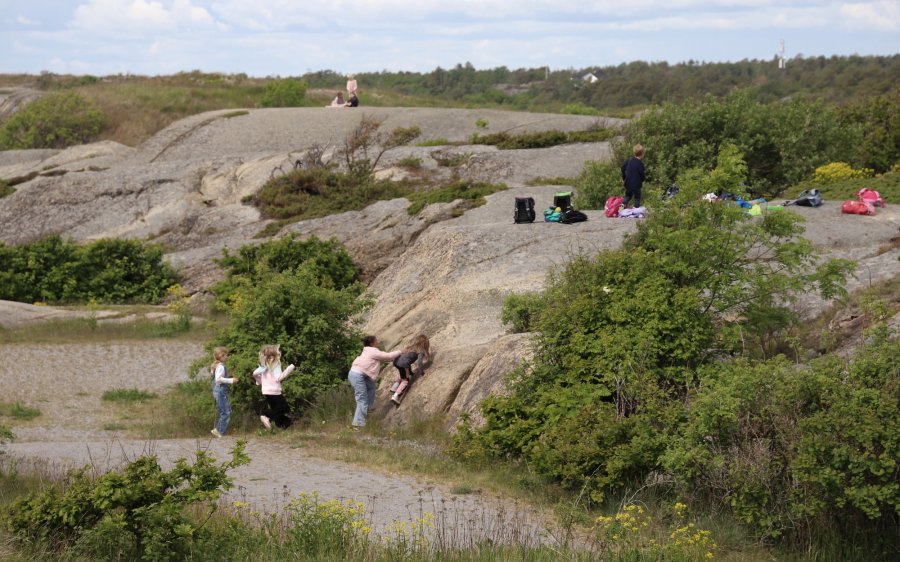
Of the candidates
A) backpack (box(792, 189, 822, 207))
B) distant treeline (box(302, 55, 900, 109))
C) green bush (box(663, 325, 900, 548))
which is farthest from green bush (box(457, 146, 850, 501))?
distant treeline (box(302, 55, 900, 109))

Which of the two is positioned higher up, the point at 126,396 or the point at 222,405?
the point at 222,405

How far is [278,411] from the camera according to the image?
14984 mm

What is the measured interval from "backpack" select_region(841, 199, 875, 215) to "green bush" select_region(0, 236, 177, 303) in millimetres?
15727

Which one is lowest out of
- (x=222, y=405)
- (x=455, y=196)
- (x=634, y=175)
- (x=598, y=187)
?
(x=222, y=405)

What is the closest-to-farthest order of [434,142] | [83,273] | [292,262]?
[292,262] < [83,273] < [434,142]

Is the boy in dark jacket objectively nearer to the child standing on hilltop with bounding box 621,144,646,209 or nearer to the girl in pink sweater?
the child standing on hilltop with bounding box 621,144,646,209

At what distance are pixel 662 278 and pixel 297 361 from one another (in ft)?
19.4

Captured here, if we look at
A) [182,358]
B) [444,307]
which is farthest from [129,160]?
[444,307]

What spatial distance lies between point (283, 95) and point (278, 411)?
37963mm

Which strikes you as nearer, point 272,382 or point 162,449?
point 162,449

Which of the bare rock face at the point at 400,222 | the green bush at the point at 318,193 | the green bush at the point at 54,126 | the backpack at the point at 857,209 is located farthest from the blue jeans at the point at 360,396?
the green bush at the point at 54,126

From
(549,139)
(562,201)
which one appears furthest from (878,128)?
(562,201)

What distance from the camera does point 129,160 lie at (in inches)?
1626

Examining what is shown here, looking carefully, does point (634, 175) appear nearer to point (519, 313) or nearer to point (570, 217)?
point (570, 217)
